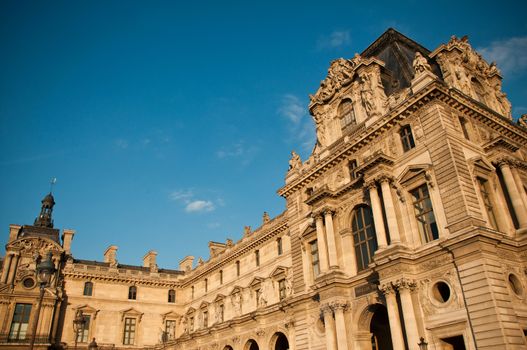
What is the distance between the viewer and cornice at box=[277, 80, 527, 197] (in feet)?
77.0

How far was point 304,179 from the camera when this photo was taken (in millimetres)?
31812

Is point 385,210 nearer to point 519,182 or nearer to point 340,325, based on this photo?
point 340,325

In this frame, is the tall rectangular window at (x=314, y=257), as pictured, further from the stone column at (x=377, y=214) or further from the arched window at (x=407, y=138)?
the arched window at (x=407, y=138)

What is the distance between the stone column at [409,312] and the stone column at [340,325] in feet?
15.3

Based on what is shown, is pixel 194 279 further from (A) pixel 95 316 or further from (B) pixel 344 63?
(B) pixel 344 63

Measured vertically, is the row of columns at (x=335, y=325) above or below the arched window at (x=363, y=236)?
below

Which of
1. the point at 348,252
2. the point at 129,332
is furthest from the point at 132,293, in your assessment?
the point at 348,252

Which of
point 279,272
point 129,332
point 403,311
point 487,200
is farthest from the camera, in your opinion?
point 129,332

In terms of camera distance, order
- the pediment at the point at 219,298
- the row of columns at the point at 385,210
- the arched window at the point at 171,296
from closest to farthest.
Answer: the row of columns at the point at 385,210 < the pediment at the point at 219,298 < the arched window at the point at 171,296

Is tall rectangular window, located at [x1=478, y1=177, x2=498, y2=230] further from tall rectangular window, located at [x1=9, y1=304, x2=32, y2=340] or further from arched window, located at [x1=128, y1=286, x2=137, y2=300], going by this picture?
tall rectangular window, located at [x1=9, y1=304, x2=32, y2=340]

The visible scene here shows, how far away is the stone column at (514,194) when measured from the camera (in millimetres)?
22281

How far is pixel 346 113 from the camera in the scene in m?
30.8

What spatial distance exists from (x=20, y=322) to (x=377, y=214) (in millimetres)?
40898

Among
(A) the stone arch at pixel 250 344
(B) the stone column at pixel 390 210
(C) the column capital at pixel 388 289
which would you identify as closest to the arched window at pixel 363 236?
(B) the stone column at pixel 390 210
